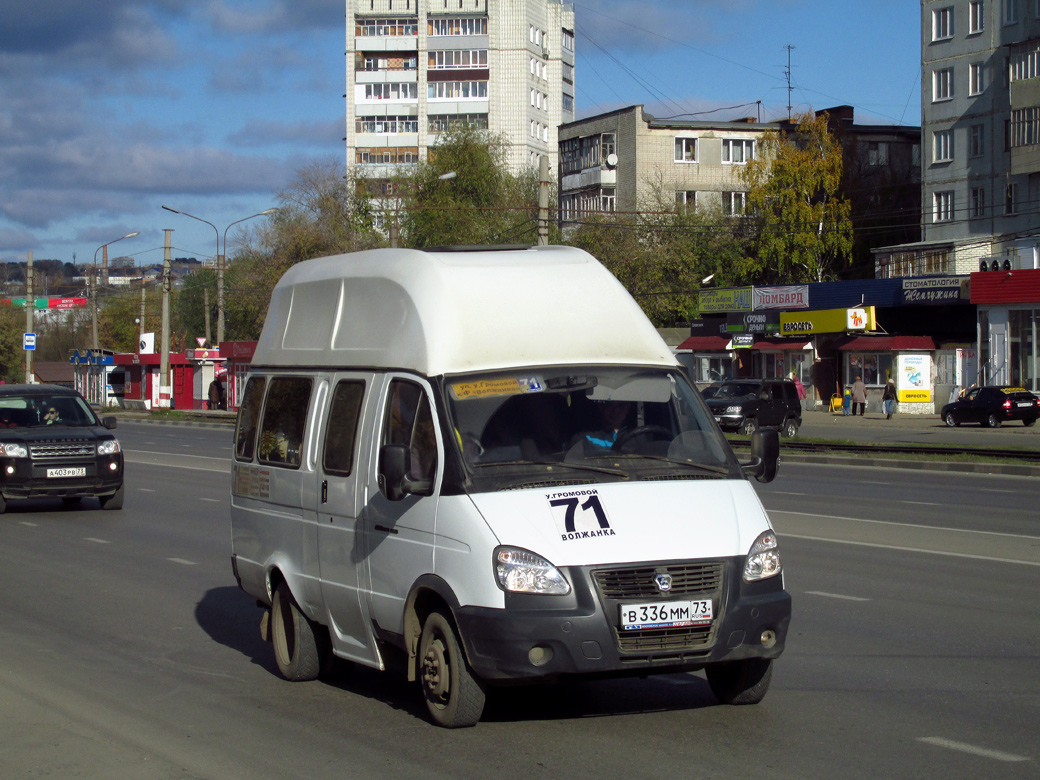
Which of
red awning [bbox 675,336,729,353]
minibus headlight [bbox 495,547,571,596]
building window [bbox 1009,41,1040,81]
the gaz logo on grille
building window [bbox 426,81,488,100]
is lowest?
minibus headlight [bbox 495,547,571,596]

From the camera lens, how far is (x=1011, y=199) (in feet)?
197

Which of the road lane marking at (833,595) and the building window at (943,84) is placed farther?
the building window at (943,84)

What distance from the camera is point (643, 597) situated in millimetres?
5383

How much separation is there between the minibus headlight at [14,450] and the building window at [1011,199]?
53.5 metres

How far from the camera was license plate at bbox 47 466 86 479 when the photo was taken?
16656 mm

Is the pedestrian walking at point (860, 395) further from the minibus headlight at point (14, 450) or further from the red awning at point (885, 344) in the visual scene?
the minibus headlight at point (14, 450)

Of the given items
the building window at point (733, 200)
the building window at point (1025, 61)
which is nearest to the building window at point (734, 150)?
the building window at point (733, 200)

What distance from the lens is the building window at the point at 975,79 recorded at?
2463 inches

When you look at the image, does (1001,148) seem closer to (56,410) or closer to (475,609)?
(56,410)

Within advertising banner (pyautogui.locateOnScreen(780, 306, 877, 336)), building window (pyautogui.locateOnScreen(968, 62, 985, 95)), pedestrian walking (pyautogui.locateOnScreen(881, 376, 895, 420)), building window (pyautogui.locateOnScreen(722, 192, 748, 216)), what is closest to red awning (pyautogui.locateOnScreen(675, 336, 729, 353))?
advertising banner (pyautogui.locateOnScreen(780, 306, 877, 336))

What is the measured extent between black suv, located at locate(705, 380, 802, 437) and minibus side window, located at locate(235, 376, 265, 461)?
30312mm

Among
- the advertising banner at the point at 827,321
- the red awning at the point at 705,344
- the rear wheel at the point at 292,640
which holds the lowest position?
the rear wheel at the point at 292,640

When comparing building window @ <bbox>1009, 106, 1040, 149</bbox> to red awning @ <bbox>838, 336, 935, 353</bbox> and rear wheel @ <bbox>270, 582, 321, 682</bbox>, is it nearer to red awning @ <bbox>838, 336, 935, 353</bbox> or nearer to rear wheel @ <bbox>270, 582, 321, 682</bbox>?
red awning @ <bbox>838, 336, 935, 353</bbox>

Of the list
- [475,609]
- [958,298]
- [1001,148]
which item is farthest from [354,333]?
[1001,148]
